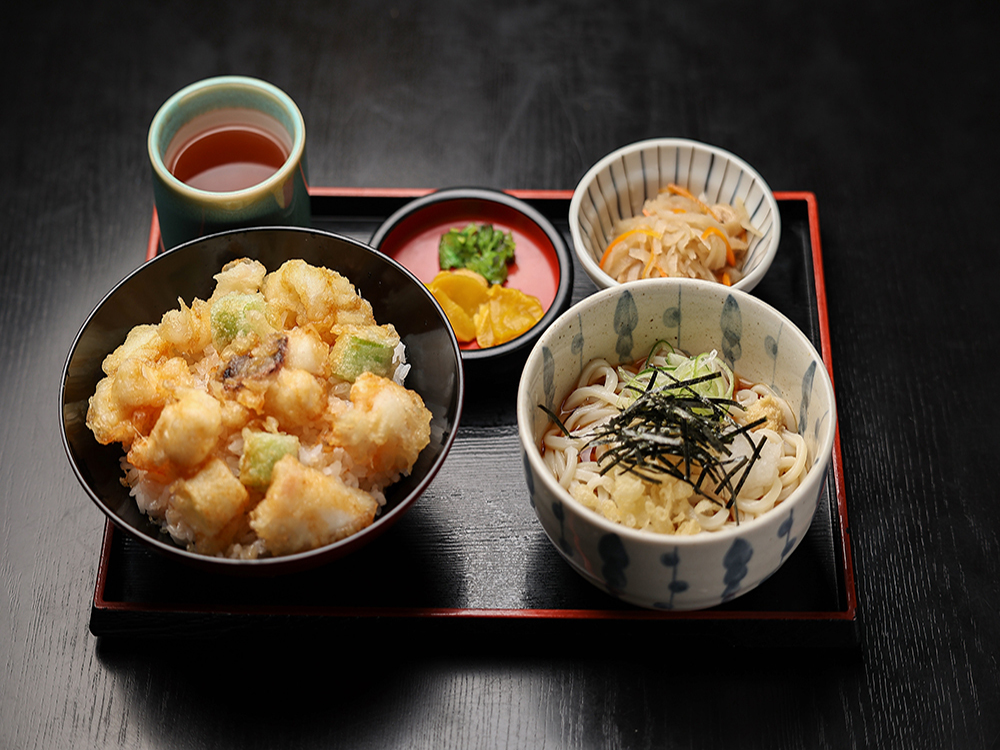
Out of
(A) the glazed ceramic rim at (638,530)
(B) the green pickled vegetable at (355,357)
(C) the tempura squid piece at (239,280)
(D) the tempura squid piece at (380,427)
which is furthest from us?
(C) the tempura squid piece at (239,280)

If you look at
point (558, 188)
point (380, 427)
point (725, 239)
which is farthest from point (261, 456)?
point (558, 188)

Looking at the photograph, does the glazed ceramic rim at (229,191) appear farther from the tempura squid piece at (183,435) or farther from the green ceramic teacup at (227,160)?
the tempura squid piece at (183,435)

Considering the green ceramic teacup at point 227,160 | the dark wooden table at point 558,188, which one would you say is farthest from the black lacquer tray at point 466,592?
the green ceramic teacup at point 227,160

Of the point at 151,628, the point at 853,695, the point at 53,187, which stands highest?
the point at 53,187

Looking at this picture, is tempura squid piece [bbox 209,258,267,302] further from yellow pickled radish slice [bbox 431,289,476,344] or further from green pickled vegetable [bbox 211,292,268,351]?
yellow pickled radish slice [bbox 431,289,476,344]

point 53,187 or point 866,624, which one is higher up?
point 53,187

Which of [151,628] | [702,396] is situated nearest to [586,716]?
[702,396]

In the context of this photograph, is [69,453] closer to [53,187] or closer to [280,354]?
[280,354]
